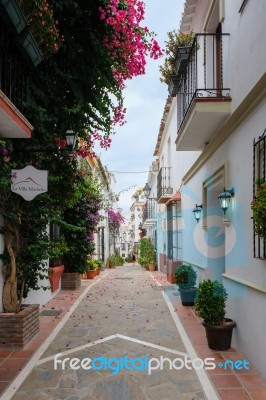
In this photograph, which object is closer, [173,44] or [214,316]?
[214,316]

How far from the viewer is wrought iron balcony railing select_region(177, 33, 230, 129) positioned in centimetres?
678

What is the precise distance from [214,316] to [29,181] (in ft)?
11.1

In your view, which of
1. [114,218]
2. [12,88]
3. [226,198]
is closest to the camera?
[12,88]

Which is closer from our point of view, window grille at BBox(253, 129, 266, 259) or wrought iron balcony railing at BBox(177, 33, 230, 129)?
window grille at BBox(253, 129, 266, 259)

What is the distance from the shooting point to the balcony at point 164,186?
51.3 feet

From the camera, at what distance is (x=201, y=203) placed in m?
9.35

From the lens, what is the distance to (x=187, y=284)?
9.17m

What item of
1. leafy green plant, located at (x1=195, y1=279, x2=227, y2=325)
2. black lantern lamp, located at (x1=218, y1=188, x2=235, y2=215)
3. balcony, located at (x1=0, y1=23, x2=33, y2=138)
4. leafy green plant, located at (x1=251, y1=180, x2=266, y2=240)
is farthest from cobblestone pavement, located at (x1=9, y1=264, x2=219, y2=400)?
balcony, located at (x1=0, y1=23, x2=33, y2=138)

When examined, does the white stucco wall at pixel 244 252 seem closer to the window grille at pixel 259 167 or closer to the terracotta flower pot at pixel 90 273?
the window grille at pixel 259 167

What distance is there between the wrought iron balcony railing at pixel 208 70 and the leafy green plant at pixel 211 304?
309 cm

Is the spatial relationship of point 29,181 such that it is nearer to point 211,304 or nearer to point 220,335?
point 211,304

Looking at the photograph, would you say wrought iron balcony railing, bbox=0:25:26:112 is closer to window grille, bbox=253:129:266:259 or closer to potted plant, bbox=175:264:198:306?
window grille, bbox=253:129:266:259

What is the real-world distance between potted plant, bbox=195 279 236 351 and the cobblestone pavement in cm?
50

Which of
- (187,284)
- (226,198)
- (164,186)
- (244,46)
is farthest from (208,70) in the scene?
(164,186)
